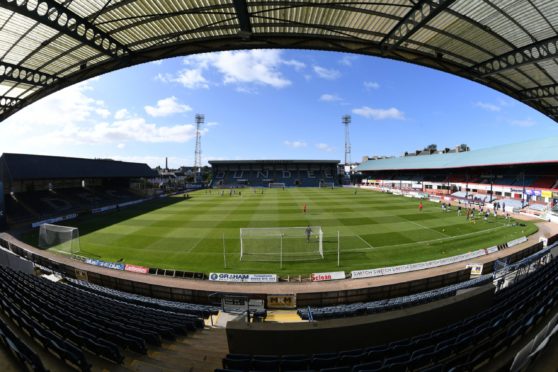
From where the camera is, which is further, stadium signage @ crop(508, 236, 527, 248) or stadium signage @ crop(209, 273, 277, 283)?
stadium signage @ crop(508, 236, 527, 248)

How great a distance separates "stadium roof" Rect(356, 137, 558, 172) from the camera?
38.0 metres

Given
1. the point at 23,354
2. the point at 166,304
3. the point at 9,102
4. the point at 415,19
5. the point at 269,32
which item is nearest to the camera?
the point at 23,354

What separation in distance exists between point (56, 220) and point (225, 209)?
22178 millimetres

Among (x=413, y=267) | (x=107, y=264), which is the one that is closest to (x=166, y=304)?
(x=107, y=264)

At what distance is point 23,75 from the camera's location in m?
16.7

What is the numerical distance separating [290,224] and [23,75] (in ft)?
83.9

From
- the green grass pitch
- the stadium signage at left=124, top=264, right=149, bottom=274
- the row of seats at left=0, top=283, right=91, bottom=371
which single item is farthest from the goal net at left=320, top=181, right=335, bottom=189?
the row of seats at left=0, top=283, right=91, bottom=371

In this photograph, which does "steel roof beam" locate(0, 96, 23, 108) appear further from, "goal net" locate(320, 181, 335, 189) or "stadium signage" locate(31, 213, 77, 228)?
"goal net" locate(320, 181, 335, 189)

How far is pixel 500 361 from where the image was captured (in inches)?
186

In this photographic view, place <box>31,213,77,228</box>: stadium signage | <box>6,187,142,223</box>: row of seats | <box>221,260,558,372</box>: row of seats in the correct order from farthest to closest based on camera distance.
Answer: <box>6,187,142,223</box>: row of seats, <box>31,213,77,228</box>: stadium signage, <box>221,260,558,372</box>: row of seats

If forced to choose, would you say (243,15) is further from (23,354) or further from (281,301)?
(281,301)

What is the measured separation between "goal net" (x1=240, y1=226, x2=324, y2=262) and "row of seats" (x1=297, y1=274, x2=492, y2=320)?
654cm

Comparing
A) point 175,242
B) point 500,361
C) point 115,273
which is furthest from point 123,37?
point 500,361

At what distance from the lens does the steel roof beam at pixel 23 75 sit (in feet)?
51.0
